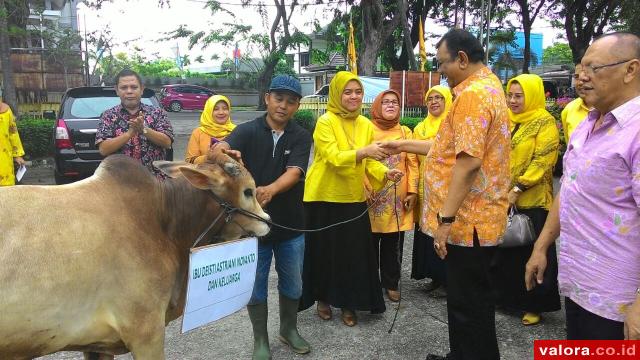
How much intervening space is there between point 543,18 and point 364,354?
27433 millimetres

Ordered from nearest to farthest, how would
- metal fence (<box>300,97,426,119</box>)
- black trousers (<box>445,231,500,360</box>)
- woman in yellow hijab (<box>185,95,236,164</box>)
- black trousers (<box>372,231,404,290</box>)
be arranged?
black trousers (<box>445,231,500,360</box>), black trousers (<box>372,231,404,290</box>), woman in yellow hijab (<box>185,95,236,164</box>), metal fence (<box>300,97,426,119</box>)

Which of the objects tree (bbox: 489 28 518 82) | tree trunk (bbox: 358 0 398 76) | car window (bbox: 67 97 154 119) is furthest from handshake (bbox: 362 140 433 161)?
tree (bbox: 489 28 518 82)

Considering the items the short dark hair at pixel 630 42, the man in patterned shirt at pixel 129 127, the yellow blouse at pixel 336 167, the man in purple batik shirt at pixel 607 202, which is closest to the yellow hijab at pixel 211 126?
the man in patterned shirt at pixel 129 127

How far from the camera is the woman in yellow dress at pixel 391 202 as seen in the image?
4.27 m

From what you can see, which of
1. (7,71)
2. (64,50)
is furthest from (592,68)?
(64,50)

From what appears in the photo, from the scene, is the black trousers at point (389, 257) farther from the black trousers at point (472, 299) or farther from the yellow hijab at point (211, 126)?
the yellow hijab at point (211, 126)

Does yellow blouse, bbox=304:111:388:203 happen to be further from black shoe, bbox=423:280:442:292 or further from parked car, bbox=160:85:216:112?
parked car, bbox=160:85:216:112

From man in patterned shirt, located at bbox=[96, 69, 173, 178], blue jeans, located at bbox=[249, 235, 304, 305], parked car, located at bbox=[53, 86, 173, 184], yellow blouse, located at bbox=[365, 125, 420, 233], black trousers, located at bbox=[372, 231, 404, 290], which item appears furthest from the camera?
parked car, located at bbox=[53, 86, 173, 184]

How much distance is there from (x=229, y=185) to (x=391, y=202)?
224cm

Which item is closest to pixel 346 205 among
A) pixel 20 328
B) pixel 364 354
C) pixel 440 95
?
pixel 364 354

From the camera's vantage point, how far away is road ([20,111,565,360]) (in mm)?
3389

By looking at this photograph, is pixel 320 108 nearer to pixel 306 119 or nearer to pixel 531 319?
pixel 306 119

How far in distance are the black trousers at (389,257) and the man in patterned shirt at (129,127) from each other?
1.97 meters

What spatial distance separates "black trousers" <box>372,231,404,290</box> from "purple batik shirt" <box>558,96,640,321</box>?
92.3 inches
